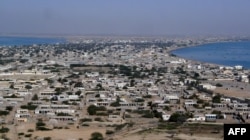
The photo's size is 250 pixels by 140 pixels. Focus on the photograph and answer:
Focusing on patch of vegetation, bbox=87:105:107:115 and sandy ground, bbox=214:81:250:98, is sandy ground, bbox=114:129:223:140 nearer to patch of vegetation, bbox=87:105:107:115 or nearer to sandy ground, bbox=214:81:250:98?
patch of vegetation, bbox=87:105:107:115

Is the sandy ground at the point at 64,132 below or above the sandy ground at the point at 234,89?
Result: above

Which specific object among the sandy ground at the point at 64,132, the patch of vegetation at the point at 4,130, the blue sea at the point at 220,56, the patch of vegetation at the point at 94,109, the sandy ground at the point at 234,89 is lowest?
the blue sea at the point at 220,56

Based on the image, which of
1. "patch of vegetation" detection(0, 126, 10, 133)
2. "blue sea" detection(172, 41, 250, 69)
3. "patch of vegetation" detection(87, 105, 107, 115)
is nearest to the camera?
"patch of vegetation" detection(0, 126, 10, 133)

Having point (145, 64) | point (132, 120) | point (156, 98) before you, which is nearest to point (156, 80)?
point (156, 98)

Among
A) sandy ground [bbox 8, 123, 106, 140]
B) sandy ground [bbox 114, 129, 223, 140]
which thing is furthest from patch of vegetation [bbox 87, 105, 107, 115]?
sandy ground [bbox 114, 129, 223, 140]

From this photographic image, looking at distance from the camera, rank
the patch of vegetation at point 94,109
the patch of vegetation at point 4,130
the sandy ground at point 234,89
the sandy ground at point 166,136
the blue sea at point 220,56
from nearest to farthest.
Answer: the sandy ground at point 166,136 < the patch of vegetation at point 4,130 < the patch of vegetation at point 94,109 < the sandy ground at point 234,89 < the blue sea at point 220,56

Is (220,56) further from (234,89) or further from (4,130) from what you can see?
(4,130)

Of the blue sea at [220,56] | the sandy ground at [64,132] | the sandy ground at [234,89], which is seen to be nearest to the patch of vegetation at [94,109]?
the sandy ground at [64,132]

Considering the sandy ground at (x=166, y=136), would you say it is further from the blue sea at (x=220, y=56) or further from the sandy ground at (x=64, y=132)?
the blue sea at (x=220, y=56)

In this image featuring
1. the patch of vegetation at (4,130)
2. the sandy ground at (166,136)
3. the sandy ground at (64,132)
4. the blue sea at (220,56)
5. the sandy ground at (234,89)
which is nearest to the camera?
the sandy ground at (166,136)

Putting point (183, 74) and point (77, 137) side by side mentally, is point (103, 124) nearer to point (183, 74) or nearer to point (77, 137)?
point (77, 137)

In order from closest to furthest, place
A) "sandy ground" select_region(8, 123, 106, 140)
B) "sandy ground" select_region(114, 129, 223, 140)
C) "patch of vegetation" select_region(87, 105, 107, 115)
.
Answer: "sandy ground" select_region(114, 129, 223, 140), "sandy ground" select_region(8, 123, 106, 140), "patch of vegetation" select_region(87, 105, 107, 115)
